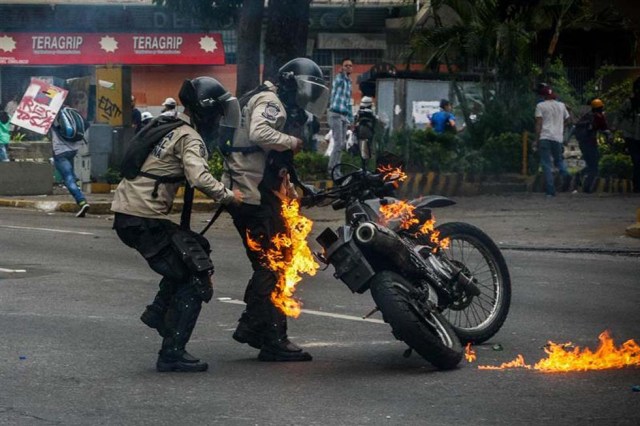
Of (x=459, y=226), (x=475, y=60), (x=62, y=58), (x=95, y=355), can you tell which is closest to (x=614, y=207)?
(x=475, y=60)

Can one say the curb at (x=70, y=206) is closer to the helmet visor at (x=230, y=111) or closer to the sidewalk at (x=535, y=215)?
the sidewalk at (x=535, y=215)

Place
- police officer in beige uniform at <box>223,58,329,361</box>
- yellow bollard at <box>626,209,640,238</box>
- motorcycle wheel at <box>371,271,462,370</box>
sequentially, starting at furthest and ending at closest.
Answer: yellow bollard at <box>626,209,640,238</box> < police officer in beige uniform at <box>223,58,329,361</box> < motorcycle wheel at <box>371,271,462,370</box>

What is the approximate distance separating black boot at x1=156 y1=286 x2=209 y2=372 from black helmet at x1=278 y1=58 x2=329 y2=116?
145 cm

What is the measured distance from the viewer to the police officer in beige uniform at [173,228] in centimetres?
754

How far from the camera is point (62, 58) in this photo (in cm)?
3872

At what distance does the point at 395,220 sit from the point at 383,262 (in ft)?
0.98

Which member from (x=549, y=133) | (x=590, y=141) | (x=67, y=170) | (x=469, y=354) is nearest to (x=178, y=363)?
(x=469, y=354)

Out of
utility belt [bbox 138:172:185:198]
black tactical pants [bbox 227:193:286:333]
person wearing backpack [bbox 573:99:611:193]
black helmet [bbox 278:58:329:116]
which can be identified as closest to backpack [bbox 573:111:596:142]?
person wearing backpack [bbox 573:99:611:193]

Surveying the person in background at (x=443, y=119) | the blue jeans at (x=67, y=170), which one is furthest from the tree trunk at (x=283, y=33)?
→ the blue jeans at (x=67, y=170)

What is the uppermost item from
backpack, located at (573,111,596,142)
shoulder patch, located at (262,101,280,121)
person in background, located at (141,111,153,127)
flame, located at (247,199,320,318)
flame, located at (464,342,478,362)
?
shoulder patch, located at (262,101,280,121)

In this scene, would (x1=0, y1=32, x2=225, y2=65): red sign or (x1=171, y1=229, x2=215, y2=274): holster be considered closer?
(x1=171, y1=229, x2=215, y2=274): holster

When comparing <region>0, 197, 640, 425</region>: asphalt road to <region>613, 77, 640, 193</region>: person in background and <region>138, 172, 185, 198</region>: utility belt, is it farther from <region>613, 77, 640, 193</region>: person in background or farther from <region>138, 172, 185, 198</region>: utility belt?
<region>613, 77, 640, 193</region>: person in background

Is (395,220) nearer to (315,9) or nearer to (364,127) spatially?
(364,127)

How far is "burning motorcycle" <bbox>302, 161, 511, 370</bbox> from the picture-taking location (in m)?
7.46
